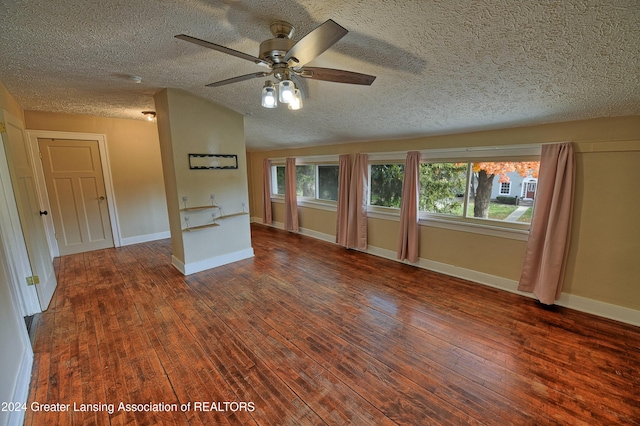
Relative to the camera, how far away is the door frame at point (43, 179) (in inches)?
155

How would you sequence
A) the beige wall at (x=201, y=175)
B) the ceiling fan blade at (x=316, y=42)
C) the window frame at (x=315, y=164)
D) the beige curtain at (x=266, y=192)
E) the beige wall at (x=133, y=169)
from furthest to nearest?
the beige curtain at (x=266, y=192)
the window frame at (x=315, y=164)
the beige wall at (x=133, y=169)
the beige wall at (x=201, y=175)
the ceiling fan blade at (x=316, y=42)

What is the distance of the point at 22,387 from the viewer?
5.50ft

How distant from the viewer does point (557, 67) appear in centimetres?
181

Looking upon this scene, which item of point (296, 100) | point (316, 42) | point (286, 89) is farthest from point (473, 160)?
point (316, 42)

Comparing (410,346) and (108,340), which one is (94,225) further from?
(410,346)

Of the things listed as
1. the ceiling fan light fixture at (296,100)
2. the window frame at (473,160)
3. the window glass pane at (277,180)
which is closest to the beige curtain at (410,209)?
the window frame at (473,160)

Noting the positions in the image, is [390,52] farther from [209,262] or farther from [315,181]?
[315,181]

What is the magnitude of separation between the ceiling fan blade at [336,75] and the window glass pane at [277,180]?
4.67 m

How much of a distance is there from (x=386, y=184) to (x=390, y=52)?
8.37ft

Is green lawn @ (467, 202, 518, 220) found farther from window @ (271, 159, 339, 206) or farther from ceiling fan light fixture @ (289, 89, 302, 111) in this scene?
ceiling fan light fixture @ (289, 89, 302, 111)

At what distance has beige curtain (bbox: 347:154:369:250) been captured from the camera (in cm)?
434

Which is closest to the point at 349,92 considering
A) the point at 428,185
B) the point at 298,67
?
the point at 298,67

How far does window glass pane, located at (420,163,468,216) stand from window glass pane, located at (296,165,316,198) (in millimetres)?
2470

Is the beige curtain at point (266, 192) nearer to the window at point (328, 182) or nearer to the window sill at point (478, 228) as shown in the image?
the window at point (328, 182)
